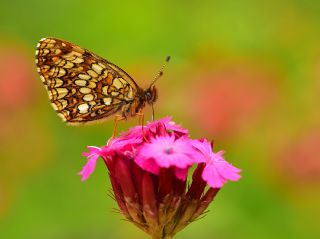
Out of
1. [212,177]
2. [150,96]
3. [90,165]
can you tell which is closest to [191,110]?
[150,96]

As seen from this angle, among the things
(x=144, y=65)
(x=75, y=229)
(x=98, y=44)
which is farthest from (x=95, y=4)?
(x=75, y=229)

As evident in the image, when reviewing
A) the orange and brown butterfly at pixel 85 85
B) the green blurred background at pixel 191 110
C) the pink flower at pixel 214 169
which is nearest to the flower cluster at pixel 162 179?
the pink flower at pixel 214 169

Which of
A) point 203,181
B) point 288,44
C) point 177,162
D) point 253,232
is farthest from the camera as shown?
point 288,44

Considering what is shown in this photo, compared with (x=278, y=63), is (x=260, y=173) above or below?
below

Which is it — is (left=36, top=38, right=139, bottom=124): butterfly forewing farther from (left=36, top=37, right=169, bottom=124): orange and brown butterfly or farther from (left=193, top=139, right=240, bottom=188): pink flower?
(left=193, top=139, right=240, bottom=188): pink flower

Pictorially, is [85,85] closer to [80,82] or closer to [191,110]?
[80,82]

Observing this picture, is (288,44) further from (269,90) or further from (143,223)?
(143,223)

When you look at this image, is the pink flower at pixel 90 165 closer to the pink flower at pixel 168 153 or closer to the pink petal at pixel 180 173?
the pink flower at pixel 168 153
